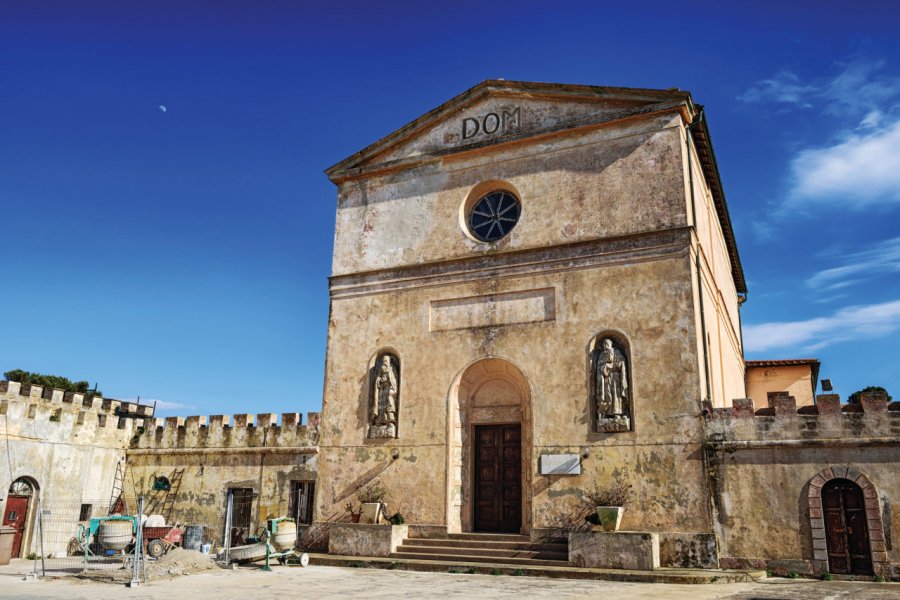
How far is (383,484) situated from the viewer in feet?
58.6

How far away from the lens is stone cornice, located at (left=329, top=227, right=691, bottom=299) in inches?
641

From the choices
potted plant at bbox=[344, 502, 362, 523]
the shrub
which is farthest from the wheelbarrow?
the shrub

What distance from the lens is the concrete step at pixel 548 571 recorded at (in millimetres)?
13234

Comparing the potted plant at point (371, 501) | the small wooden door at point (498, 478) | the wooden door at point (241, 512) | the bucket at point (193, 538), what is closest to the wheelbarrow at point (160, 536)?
the bucket at point (193, 538)

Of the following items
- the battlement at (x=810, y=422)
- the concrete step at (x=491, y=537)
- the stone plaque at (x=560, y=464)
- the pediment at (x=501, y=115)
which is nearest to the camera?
the battlement at (x=810, y=422)

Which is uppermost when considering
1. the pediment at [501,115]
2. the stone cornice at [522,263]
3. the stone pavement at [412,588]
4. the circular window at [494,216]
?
the pediment at [501,115]

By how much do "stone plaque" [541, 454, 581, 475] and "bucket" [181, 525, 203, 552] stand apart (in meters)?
10.1

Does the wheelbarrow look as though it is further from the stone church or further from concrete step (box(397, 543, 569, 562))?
concrete step (box(397, 543, 569, 562))

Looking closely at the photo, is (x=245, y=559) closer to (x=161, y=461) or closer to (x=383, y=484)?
(x=383, y=484)

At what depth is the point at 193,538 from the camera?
64.1ft

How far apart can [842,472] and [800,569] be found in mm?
2084

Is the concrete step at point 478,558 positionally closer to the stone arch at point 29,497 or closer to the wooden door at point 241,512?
the wooden door at point 241,512

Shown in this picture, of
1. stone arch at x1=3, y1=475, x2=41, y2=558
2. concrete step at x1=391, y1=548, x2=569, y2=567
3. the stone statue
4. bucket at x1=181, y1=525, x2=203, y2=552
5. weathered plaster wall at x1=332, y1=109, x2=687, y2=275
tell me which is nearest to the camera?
concrete step at x1=391, y1=548, x2=569, y2=567

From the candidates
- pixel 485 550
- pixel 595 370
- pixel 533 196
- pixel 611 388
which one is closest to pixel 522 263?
pixel 533 196
